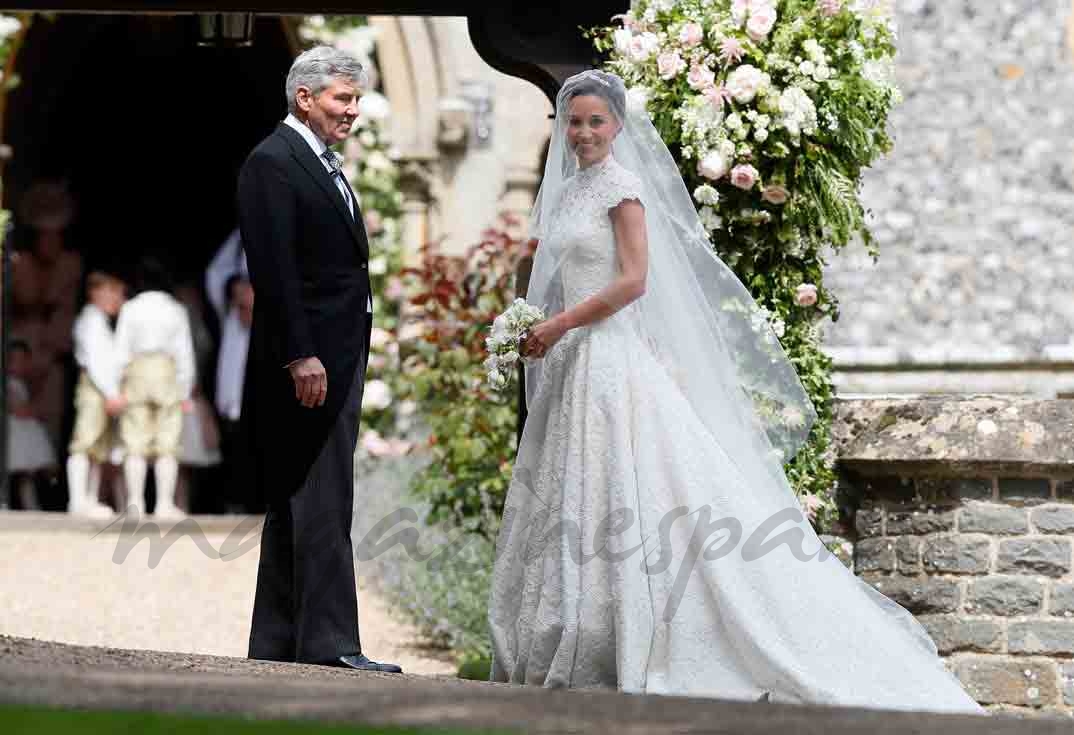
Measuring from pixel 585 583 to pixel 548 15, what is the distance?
6.95ft

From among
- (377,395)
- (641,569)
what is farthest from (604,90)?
(377,395)

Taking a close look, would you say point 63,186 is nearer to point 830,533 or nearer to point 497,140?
point 497,140

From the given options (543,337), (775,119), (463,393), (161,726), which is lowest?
(161,726)

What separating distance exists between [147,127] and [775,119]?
10.6 m

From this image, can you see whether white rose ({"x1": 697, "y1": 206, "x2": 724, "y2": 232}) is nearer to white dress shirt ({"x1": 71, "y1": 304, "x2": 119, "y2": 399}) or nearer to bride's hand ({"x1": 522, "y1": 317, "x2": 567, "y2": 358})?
bride's hand ({"x1": 522, "y1": 317, "x2": 567, "y2": 358})

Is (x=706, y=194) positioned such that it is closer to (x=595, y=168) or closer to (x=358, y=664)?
(x=595, y=168)

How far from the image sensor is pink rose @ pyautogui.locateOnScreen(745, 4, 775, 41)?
6641 mm

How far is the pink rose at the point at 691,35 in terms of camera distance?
6668 millimetres

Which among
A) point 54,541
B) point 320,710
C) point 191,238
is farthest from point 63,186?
point 320,710

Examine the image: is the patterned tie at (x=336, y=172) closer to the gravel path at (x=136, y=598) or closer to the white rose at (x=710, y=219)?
the white rose at (x=710, y=219)

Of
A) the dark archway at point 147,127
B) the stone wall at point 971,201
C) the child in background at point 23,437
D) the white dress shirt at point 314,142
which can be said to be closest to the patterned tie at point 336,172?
the white dress shirt at point 314,142

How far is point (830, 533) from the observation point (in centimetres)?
722

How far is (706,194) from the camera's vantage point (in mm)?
6680

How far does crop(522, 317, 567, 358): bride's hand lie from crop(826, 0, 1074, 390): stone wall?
8.14 meters
